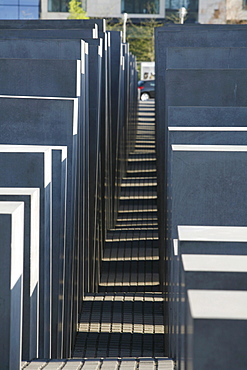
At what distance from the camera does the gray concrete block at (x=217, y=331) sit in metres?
2.85

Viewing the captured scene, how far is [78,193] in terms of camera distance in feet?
32.9

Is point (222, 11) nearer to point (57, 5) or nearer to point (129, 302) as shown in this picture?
point (57, 5)

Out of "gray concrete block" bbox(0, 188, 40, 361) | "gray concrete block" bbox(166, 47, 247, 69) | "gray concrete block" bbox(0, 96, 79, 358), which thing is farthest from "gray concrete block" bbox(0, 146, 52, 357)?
"gray concrete block" bbox(166, 47, 247, 69)

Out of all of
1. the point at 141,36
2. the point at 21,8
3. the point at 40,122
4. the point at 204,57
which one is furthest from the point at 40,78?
the point at 141,36

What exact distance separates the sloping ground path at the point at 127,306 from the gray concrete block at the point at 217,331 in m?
2.56

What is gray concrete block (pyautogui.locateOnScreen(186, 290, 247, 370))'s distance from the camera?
9.36 ft

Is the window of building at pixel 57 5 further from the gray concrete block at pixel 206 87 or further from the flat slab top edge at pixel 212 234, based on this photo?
the flat slab top edge at pixel 212 234

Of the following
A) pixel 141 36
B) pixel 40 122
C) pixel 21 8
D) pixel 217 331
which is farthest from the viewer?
pixel 141 36

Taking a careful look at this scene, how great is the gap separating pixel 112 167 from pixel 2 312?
1259 cm

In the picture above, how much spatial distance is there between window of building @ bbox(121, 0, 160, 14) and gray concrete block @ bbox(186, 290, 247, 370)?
53.9 meters

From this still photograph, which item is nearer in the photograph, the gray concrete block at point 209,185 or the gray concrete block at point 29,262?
the gray concrete block at point 29,262

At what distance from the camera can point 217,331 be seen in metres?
2.87

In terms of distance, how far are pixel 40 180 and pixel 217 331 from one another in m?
3.87

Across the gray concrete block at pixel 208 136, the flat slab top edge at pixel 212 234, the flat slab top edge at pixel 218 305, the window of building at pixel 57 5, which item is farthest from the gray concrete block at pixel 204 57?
the window of building at pixel 57 5
